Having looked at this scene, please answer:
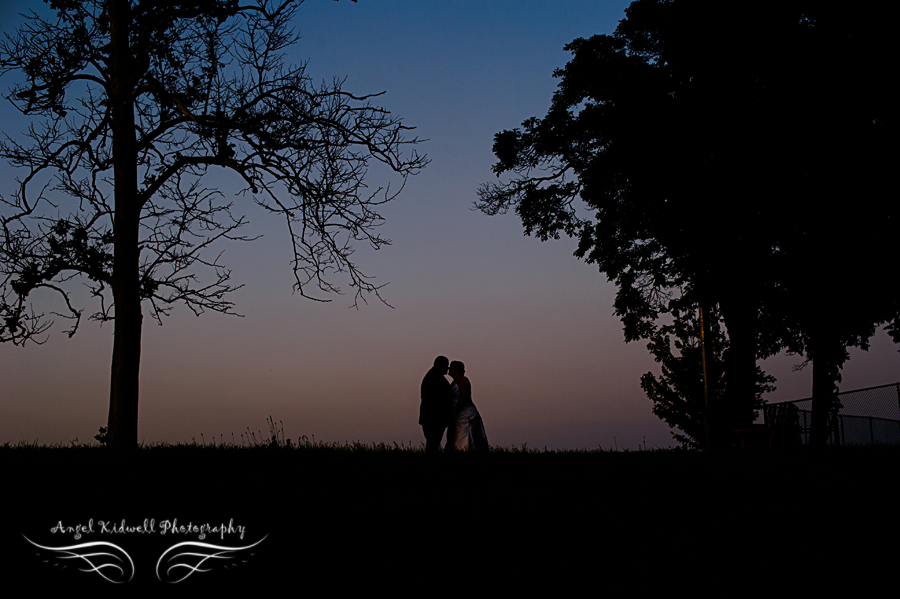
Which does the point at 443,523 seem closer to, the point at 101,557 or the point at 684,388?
the point at 101,557

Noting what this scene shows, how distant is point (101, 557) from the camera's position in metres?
5.66

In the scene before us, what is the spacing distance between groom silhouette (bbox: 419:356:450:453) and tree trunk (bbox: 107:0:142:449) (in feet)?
16.3

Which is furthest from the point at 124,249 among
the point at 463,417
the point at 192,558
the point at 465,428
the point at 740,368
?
the point at 740,368

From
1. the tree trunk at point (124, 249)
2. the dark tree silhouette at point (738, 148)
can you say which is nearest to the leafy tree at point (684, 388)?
the dark tree silhouette at point (738, 148)

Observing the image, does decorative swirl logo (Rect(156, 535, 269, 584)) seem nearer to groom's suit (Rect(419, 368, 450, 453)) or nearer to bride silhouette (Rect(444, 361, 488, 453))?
groom's suit (Rect(419, 368, 450, 453))

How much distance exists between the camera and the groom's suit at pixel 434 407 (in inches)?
507

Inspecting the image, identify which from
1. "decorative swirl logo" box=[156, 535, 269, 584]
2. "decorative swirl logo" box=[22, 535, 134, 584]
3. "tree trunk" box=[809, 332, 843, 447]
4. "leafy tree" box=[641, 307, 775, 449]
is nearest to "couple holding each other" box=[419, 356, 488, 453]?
"decorative swirl logo" box=[156, 535, 269, 584]

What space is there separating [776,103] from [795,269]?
4944 mm

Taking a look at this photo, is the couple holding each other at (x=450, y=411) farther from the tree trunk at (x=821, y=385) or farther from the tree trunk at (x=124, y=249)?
the tree trunk at (x=821, y=385)

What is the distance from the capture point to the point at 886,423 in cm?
2130

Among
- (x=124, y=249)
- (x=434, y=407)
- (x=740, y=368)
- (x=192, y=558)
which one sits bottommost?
(x=192, y=558)

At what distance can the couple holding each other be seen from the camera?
12.9 meters

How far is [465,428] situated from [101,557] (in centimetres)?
808

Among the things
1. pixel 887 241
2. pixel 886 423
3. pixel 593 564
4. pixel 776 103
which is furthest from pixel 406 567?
pixel 886 423
